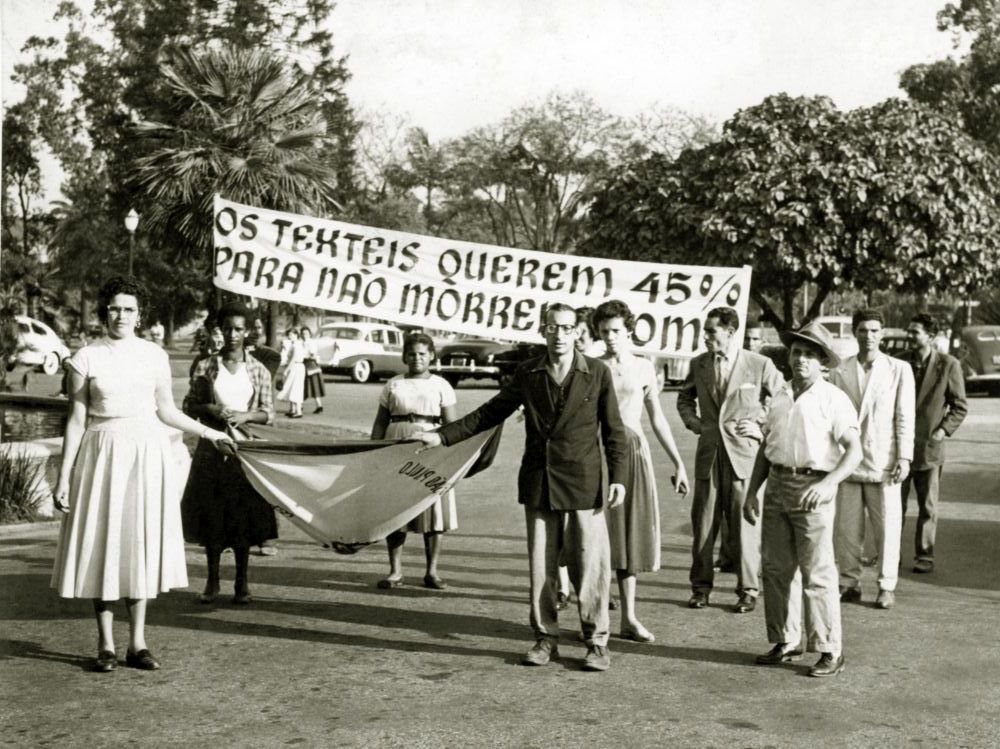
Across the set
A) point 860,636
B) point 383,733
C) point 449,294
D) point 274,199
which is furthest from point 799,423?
point 274,199

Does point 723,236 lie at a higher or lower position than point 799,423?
higher

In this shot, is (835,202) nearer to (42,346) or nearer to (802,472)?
(42,346)

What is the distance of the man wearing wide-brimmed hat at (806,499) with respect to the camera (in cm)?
688

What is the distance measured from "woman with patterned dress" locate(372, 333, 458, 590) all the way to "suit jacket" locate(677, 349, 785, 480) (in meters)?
1.62

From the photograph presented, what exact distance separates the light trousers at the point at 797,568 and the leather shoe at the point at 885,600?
151 centimetres

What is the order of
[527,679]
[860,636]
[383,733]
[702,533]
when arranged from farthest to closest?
[702,533], [860,636], [527,679], [383,733]

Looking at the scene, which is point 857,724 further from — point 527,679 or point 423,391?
point 423,391

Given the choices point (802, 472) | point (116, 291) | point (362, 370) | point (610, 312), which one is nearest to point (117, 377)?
point (116, 291)

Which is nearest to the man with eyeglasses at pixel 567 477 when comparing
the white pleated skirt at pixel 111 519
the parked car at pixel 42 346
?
the white pleated skirt at pixel 111 519

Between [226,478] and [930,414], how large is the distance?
5028 mm

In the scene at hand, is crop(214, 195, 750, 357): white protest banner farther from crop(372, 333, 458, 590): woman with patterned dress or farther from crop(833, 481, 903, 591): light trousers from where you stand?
crop(833, 481, 903, 591): light trousers

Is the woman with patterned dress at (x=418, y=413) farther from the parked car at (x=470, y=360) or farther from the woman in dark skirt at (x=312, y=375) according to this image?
the parked car at (x=470, y=360)

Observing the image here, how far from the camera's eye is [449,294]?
1052 cm

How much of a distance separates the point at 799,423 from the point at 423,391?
2.77 m
